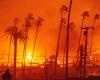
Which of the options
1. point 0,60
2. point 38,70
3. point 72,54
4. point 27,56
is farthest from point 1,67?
point 72,54

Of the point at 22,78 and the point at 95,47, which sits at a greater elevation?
the point at 95,47

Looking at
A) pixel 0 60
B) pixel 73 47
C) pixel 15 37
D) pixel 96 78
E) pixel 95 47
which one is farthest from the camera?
pixel 73 47

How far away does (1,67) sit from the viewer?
3145 inches

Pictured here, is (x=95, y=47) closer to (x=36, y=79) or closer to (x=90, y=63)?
(x=90, y=63)

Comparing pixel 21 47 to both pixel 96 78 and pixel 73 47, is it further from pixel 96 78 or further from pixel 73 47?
pixel 96 78

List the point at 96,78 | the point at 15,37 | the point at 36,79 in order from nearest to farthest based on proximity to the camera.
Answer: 1. the point at 96,78
2. the point at 36,79
3. the point at 15,37

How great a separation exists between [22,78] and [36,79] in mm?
4818

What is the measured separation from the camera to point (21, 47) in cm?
10212

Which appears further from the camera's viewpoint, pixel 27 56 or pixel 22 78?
pixel 27 56

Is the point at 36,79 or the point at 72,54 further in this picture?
the point at 72,54

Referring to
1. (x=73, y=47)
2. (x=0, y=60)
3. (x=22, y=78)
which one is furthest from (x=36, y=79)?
(x=73, y=47)

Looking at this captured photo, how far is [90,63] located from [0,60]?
19945 mm

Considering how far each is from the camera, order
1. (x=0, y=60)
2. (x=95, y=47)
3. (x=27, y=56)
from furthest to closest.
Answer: (x=95, y=47) → (x=27, y=56) → (x=0, y=60)

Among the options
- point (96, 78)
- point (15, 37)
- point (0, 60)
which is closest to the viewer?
point (96, 78)
